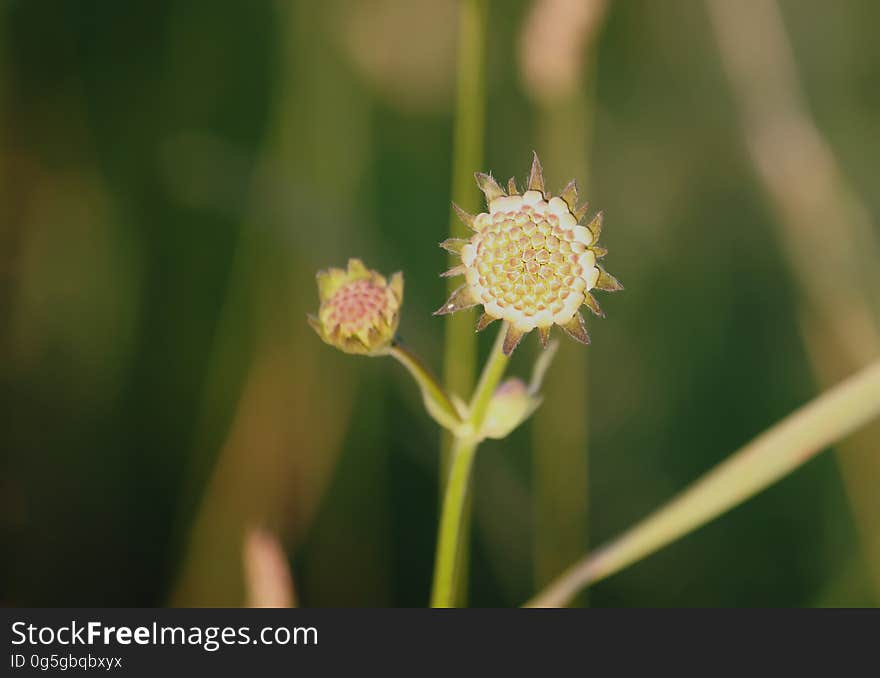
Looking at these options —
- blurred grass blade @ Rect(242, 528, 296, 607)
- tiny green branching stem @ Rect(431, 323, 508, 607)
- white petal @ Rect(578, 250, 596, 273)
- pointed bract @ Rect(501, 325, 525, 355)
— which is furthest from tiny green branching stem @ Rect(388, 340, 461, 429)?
blurred grass blade @ Rect(242, 528, 296, 607)

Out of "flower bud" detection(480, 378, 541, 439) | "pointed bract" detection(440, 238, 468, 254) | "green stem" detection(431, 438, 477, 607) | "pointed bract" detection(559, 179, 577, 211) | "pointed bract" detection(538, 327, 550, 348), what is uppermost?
"pointed bract" detection(559, 179, 577, 211)

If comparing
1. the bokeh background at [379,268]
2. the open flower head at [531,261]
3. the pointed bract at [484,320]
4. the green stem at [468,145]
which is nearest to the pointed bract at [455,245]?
the open flower head at [531,261]

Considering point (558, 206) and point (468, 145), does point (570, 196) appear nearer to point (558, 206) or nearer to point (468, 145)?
point (558, 206)

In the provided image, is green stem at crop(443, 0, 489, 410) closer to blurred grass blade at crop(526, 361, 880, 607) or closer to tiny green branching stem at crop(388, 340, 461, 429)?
tiny green branching stem at crop(388, 340, 461, 429)

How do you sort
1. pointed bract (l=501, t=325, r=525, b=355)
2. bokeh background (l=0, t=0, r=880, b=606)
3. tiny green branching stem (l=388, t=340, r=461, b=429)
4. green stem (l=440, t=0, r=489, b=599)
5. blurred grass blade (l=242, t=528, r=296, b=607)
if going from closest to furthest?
pointed bract (l=501, t=325, r=525, b=355) < tiny green branching stem (l=388, t=340, r=461, b=429) < blurred grass blade (l=242, t=528, r=296, b=607) < green stem (l=440, t=0, r=489, b=599) < bokeh background (l=0, t=0, r=880, b=606)

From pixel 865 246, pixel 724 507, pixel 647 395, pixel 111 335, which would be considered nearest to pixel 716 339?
pixel 647 395

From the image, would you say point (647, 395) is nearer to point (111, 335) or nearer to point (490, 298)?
point (490, 298)
